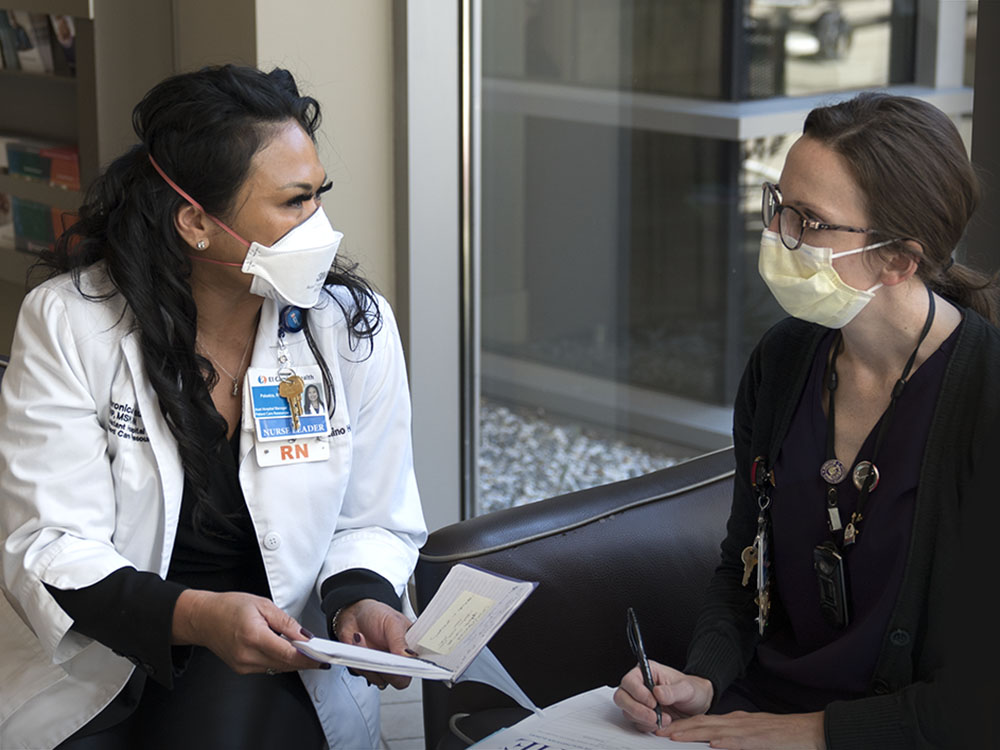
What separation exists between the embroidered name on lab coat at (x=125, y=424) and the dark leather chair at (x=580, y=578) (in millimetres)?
499

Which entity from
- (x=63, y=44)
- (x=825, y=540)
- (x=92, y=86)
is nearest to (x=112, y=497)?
(x=825, y=540)

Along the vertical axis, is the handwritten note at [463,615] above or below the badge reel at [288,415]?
below

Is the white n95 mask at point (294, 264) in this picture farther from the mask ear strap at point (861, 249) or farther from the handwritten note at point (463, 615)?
the mask ear strap at point (861, 249)

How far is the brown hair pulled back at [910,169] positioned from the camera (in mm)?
1529

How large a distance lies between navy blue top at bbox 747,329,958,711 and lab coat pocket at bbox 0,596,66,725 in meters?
1.07

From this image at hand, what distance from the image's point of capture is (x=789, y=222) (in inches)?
64.0

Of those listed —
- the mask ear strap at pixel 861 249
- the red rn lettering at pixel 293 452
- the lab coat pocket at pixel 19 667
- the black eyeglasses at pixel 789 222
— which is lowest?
the lab coat pocket at pixel 19 667

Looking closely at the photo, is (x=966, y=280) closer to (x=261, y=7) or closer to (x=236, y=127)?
(x=236, y=127)

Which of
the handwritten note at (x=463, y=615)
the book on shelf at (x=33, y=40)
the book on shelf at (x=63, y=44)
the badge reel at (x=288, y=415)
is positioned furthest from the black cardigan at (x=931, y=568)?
the book on shelf at (x=33, y=40)

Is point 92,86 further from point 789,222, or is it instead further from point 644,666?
point 644,666

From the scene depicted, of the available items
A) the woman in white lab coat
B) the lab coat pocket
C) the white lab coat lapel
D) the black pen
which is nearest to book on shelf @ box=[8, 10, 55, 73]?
the woman in white lab coat

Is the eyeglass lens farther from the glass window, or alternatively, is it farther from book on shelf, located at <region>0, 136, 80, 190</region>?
book on shelf, located at <region>0, 136, 80, 190</region>

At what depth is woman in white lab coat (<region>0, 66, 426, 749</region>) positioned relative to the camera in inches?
67.3

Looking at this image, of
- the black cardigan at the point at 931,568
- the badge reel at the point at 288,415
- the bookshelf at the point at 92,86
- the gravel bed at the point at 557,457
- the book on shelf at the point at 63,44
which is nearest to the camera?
the black cardigan at the point at 931,568
